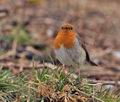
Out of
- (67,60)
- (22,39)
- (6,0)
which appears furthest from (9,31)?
(67,60)

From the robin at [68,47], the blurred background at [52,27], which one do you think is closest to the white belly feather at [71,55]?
the robin at [68,47]

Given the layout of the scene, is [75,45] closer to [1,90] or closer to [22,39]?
[1,90]

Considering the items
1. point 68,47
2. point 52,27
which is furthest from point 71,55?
point 52,27

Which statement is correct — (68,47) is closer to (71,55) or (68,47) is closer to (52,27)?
(71,55)

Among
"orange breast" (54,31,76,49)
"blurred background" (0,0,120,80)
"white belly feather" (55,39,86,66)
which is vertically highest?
"orange breast" (54,31,76,49)

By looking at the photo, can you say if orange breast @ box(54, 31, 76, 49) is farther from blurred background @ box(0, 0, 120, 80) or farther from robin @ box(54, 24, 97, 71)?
blurred background @ box(0, 0, 120, 80)

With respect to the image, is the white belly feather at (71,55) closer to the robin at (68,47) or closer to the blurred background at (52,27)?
the robin at (68,47)

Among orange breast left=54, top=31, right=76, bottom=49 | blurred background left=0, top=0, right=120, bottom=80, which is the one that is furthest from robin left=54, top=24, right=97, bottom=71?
blurred background left=0, top=0, right=120, bottom=80
